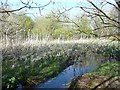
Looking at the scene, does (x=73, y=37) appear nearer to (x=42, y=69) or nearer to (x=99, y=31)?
(x=99, y=31)

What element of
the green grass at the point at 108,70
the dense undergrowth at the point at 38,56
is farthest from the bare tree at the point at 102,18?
the green grass at the point at 108,70

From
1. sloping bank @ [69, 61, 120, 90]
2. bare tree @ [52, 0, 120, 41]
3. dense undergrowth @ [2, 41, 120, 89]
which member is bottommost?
sloping bank @ [69, 61, 120, 90]

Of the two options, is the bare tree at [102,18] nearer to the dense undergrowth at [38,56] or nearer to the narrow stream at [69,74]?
the dense undergrowth at [38,56]

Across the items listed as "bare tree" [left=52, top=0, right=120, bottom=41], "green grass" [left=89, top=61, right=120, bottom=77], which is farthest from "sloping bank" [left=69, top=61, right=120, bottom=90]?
"bare tree" [left=52, top=0, right=120, bottom=41]

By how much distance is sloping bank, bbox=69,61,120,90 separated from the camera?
2.99 metres

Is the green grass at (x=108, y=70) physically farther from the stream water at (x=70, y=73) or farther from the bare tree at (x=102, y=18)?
the bare tree at (x=102, y=18)

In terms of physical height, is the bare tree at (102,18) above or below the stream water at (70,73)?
above

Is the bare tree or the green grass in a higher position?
the bare tree

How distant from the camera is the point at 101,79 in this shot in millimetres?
3016

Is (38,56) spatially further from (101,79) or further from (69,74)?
(101,79)

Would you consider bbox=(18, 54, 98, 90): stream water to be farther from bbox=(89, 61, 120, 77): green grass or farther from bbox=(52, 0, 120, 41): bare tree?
bbox=(52, 0, 120, 41): bare tree

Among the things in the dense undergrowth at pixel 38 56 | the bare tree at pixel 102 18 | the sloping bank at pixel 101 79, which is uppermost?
the bare tree at pixel 102 18

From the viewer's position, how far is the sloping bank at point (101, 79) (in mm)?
A: 2992

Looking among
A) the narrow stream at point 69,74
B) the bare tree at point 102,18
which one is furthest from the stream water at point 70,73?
the bare tree at point 102,18
